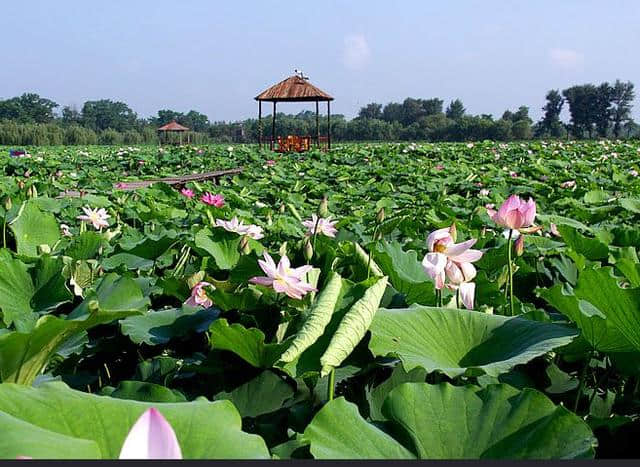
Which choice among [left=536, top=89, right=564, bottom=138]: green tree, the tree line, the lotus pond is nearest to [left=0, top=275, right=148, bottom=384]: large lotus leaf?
the lotus pond

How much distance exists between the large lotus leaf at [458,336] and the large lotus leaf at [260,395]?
11 centimetres

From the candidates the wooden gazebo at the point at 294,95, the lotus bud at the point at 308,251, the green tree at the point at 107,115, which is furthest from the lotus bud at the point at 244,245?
the green tree at the point at 107,115

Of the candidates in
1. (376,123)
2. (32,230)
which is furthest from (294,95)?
(376,123)

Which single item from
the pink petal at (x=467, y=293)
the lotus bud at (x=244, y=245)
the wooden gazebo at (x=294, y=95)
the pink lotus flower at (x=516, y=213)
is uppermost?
the wooden gazebo at (x=294, y=95)

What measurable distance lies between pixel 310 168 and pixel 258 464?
7.28 metres

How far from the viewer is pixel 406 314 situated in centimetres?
76

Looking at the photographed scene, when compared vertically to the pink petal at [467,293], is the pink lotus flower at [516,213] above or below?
above

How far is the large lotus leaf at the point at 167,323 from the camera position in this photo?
835mm

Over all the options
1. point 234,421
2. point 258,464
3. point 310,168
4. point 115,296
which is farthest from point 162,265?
point 310,168

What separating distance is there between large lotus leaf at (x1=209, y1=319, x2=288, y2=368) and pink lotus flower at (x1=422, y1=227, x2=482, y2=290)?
0.26 meters

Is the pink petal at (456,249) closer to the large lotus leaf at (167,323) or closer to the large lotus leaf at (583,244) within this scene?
the large lotus leaf at (167,323)

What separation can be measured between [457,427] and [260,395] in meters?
Result: 0.23

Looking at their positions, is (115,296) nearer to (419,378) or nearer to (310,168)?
(419,378)

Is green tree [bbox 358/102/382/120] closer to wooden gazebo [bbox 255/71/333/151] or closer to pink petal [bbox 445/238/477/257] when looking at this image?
wooden gazebo [bbox 255/71/333/151]
